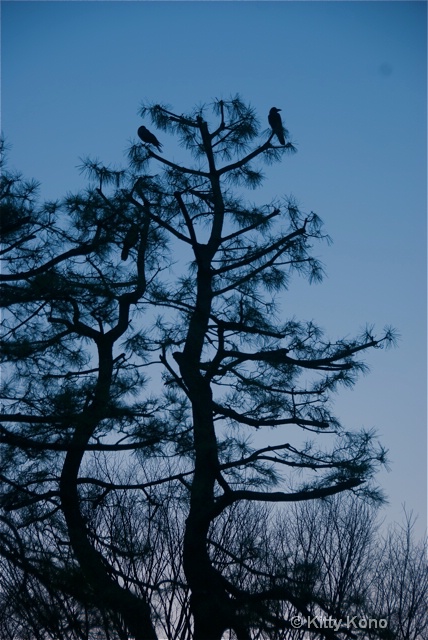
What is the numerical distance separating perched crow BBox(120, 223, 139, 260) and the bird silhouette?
847 millimetres

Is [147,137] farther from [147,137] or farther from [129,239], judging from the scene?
[129,239]

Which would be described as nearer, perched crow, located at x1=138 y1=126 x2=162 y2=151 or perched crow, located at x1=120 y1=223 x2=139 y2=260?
perched crow, located at x1=120 y1=223 x2=139 y2=260

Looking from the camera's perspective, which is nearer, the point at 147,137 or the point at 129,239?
the point at 129,239

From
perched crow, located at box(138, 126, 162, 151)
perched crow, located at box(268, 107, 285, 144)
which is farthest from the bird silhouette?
perched crow, located at box(268, 107, 285, 144)

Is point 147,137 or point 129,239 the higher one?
point 147,137

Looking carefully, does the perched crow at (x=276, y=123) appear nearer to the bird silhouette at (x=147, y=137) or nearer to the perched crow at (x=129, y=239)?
the bird silhouette at (x=147, y=137)

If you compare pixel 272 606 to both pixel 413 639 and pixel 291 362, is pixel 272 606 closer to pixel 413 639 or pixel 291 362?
pixel 291 362

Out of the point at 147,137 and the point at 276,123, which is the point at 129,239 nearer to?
the point at 147,137

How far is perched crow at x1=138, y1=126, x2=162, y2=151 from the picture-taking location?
4.77 metres

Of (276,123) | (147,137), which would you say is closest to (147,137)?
(147,137)

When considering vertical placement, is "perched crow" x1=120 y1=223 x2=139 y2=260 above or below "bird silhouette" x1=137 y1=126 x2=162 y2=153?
below

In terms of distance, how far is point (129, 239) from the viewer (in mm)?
4102

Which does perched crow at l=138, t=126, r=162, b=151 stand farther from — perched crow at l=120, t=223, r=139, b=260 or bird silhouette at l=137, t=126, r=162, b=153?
perched crow at l=120, t=223, r=139, b=260

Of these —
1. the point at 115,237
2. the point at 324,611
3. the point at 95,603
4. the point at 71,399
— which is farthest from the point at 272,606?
the point at 115,237
